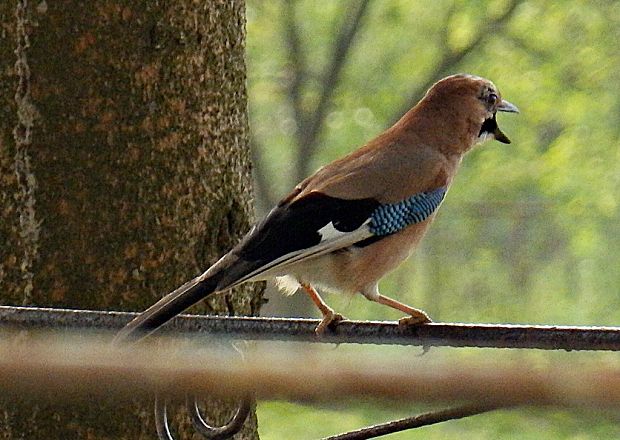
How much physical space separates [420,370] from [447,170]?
13.3ft

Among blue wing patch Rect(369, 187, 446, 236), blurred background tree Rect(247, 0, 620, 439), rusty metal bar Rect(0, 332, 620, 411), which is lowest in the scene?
rusty metal bar Rect(0, 332, 620, 411)

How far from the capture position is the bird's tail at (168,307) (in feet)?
9.30

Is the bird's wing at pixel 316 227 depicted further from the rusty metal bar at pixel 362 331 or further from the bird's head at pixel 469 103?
the rusty metal bar at pixel 362 331

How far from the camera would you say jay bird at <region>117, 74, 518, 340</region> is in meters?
3.86

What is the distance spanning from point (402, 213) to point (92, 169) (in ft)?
4.27

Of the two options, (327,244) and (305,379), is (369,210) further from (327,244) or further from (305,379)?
(305,379)

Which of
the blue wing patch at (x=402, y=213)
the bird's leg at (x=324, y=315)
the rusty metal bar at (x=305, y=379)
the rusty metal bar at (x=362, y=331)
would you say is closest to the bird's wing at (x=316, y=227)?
the blue wing patch at (x=402, y=213)

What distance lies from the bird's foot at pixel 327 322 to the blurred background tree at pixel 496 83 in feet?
37.5

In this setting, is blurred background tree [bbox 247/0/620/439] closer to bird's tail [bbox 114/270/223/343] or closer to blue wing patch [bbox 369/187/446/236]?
blue wing patch [bbox 369/187/446/236]

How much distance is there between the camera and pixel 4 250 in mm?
3648

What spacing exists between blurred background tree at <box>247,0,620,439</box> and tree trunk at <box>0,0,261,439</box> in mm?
11627

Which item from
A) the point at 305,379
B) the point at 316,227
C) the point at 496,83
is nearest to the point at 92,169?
the point at 316,227

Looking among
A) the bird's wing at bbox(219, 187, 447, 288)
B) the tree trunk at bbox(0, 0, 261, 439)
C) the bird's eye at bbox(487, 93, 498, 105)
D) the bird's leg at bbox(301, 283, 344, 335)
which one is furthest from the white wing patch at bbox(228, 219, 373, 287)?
the bird's eye at bbox(487, 93, 498, 105)

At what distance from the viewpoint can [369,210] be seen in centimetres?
439
